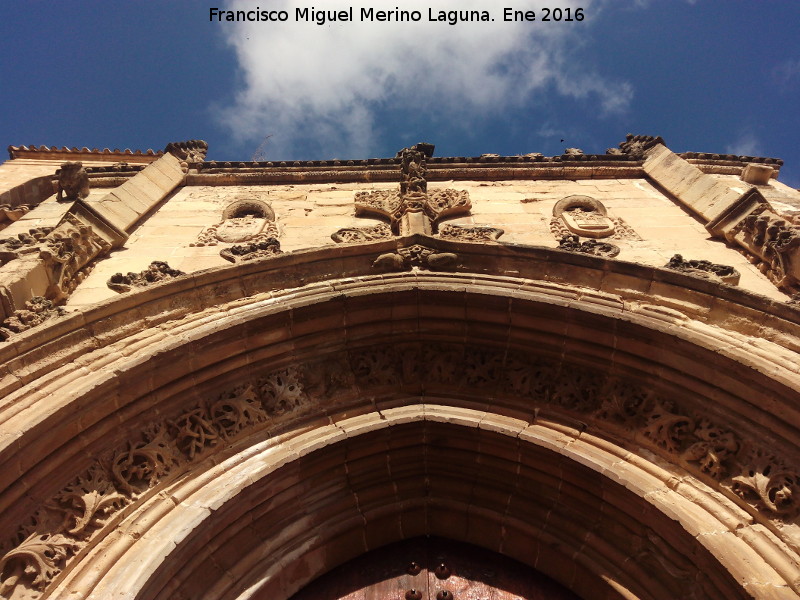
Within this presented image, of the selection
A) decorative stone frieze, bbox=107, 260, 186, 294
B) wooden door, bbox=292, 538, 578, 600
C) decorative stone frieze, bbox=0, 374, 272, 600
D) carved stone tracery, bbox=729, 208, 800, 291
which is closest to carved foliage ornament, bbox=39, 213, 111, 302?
decorative stone frieze, bbox=107, 260, 186, 294

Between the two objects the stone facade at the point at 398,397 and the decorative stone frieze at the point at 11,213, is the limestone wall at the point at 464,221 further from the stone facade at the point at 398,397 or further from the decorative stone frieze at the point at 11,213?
the decorative stone frieze at the point at 11,213

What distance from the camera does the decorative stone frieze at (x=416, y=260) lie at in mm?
7340

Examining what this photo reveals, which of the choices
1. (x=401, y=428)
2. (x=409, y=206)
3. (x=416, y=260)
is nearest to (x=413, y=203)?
(x=409, y=206)

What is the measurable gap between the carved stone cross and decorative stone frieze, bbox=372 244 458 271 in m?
0.48

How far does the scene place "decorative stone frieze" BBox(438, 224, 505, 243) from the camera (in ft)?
25.5

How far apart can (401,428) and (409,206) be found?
326cm

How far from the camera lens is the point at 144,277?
254 inches

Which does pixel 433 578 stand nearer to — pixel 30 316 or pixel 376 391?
pixel 376 391

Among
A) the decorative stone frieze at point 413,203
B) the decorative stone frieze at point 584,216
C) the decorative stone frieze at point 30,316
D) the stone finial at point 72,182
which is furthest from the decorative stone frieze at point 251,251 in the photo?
the decorative stone frieze at point 584,216

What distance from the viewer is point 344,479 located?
627cm

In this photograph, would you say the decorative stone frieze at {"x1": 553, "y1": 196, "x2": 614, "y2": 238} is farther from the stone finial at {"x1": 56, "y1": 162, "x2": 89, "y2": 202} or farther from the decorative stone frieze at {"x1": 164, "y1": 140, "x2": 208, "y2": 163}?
the stone finial at {"x1": 56, "y1": 162, "x2": 89, "y2": 202}

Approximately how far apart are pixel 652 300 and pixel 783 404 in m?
1.67

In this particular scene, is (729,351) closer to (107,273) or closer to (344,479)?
(344,479)

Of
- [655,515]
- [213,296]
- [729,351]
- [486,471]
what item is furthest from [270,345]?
[729,351]
